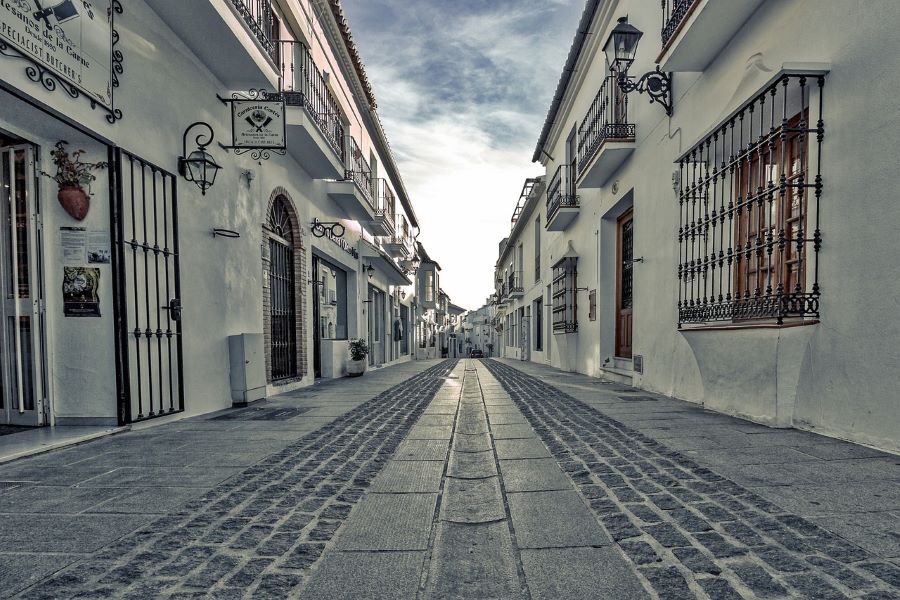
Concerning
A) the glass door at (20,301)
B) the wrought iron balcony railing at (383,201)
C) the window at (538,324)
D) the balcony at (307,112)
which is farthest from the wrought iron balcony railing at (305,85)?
the window at (538,324)

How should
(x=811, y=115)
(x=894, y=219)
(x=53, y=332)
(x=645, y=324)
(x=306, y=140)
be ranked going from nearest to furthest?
(x=894, y=219), (x=811, y=115), (x=53, y=332), (x=645, y=324), (x=306, y=140)

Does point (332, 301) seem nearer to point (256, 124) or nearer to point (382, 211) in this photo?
point (382, 211)

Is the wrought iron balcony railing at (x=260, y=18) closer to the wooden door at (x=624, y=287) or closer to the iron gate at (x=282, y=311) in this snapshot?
the iron gate at (x=282, y=311)

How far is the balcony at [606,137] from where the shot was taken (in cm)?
763

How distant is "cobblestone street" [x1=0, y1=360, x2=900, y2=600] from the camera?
1.60 meters

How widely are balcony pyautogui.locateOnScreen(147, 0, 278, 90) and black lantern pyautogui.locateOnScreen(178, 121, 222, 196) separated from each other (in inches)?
33.8

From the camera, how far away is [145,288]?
4660 mm

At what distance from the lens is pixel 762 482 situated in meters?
2.51

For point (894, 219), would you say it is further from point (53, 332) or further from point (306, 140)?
point (306, 140)

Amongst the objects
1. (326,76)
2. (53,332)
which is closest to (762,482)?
(53,332)

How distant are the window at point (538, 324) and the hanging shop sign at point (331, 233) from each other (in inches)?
319

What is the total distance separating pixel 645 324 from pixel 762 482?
4.70 metres

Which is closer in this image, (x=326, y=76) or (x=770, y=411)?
(x=770, y=411)

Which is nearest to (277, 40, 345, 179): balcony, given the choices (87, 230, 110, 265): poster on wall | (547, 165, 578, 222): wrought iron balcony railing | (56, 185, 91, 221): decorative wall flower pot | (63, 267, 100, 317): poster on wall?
(56, 185, 91, 221): decorative wall flower pot
